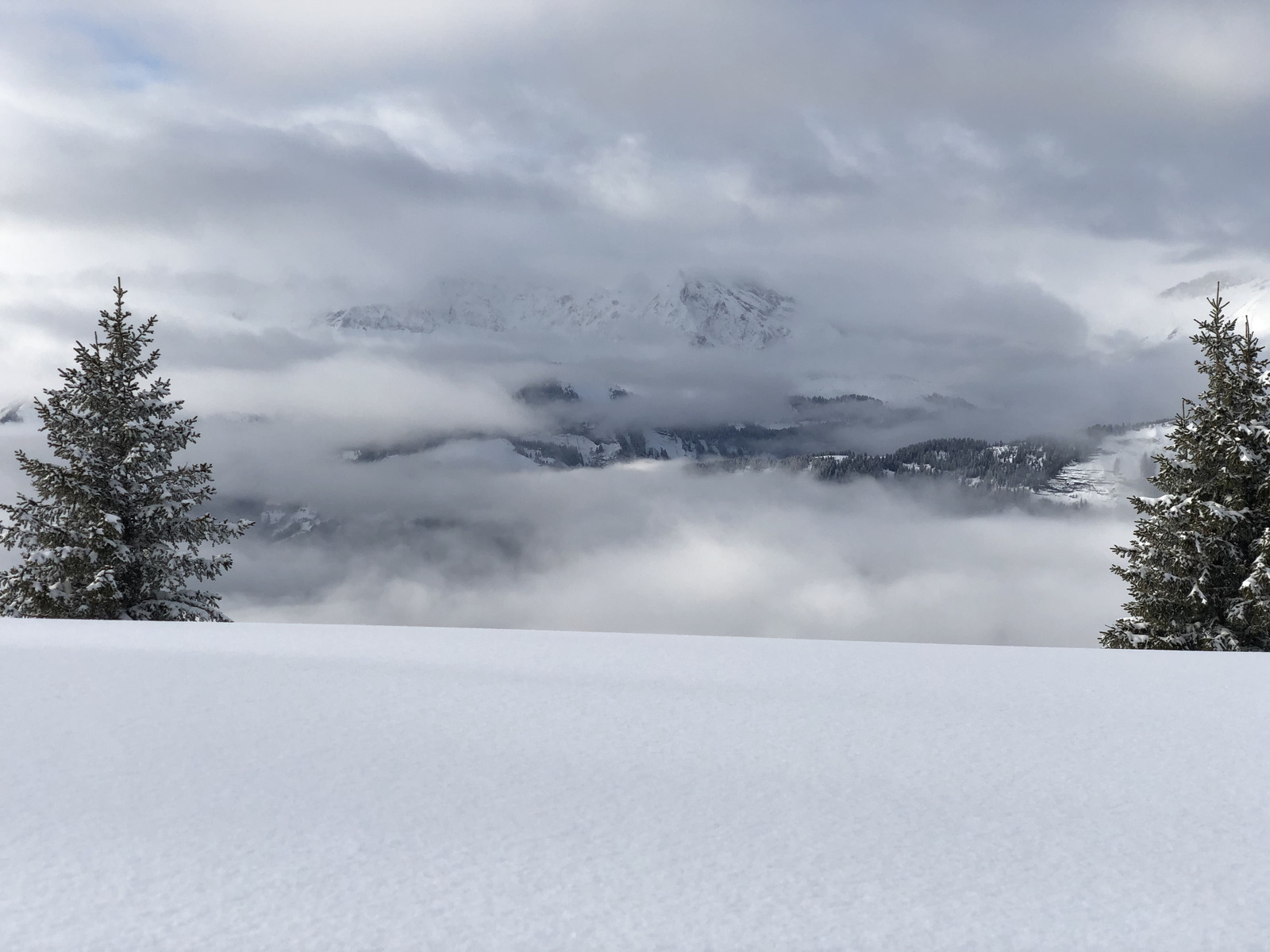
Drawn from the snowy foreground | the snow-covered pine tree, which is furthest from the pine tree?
the snow-covered pine tree

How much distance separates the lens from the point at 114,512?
66.2ft

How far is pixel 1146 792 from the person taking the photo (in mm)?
4324

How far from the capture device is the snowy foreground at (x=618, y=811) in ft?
9.76

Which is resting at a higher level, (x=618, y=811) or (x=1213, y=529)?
(x=1213, y=529)

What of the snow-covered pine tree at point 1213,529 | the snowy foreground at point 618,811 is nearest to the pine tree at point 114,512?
the snowy foreground at point 618,811

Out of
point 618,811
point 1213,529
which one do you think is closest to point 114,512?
point 618,811

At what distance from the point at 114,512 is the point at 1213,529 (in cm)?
2371

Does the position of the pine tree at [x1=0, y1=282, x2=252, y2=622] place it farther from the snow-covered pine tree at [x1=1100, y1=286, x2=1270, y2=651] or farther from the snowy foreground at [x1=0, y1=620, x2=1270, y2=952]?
the snow-covered pine tree at [x1=1100, y1=286, x2=1270, y2=651]

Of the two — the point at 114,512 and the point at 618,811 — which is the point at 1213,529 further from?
the point at 114,512

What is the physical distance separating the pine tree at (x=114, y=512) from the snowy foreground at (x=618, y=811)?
14164mm

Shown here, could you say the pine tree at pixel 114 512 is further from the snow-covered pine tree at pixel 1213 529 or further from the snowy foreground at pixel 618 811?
the snow-covered pine tree at pixel 1213 529

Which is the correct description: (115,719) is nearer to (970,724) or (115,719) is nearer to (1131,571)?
(970,724)

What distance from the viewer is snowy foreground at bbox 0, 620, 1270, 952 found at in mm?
2975

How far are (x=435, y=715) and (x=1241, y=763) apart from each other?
445cm
